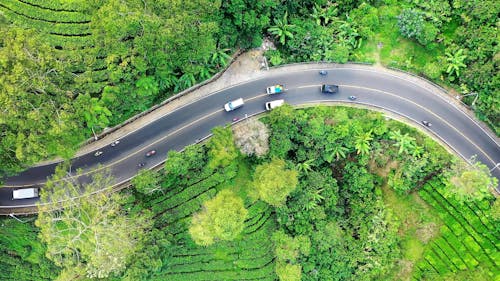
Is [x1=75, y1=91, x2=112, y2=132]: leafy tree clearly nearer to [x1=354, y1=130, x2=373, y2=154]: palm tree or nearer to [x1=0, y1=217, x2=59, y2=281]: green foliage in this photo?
[x1=0, y1=217, x2=59, y2=281]: green foliage

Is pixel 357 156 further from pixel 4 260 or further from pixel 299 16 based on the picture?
pixel 4 260

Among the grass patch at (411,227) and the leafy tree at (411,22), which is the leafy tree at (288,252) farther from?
the leafy tree at (411,22)

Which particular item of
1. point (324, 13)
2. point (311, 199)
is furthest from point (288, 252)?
point (324, 13)

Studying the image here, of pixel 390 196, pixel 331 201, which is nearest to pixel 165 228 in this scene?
pixel 331 201

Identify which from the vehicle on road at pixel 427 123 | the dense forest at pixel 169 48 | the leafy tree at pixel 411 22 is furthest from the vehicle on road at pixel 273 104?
the vehicle on road at pixel 427 123

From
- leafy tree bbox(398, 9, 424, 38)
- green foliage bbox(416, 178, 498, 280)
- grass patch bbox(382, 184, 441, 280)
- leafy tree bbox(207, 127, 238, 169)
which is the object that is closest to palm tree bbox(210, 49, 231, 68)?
leafy tree bbox(207, 127, 238, 169)

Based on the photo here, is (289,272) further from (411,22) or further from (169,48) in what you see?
(411,22)
